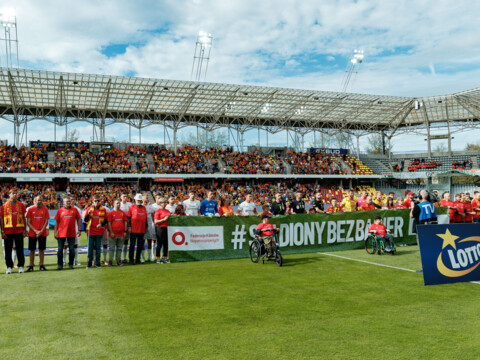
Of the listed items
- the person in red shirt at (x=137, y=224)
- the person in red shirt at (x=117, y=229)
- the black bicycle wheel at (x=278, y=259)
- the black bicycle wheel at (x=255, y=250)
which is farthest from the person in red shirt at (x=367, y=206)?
the person in red shirt at (x=117, y=229)

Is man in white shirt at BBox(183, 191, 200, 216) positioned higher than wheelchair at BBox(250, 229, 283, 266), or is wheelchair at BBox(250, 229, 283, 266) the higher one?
man in white shirt at BBox(183, 191, 200, 216)

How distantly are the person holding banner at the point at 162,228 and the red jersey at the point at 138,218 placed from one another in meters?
0.33

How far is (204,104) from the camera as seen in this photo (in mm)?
40312

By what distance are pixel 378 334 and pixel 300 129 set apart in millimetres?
46202

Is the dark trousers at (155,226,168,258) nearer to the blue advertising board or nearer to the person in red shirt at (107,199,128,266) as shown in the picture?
the person in red shirt at (107,199,128,266)

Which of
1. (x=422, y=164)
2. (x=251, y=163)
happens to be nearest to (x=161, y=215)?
(x=251, y=163)

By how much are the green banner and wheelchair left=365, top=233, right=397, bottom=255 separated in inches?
35.0

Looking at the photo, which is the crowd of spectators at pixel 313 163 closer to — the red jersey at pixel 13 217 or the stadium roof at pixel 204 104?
the stadium roof at pixel 204 104

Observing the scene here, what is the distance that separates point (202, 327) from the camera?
208 inches

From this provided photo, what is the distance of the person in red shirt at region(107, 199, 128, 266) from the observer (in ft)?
33.9

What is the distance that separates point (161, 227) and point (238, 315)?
5.51 metres

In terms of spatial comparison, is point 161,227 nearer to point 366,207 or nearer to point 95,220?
point 95,220

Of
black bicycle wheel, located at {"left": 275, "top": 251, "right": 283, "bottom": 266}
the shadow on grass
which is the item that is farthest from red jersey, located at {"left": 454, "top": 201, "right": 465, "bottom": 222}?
black bicycle wheel, located at {"left": 275, "top": 251, "right": 283, "bottom": 266}

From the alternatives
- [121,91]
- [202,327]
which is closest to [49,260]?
[202,327]
